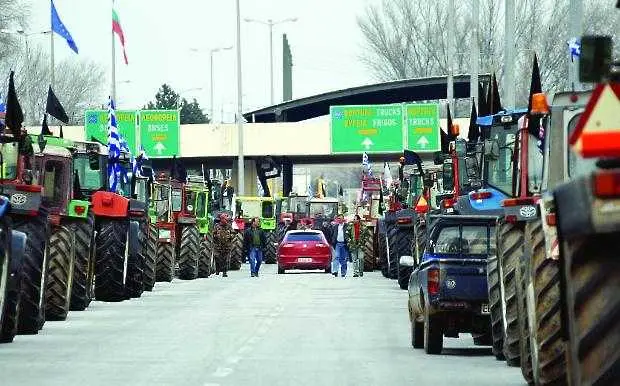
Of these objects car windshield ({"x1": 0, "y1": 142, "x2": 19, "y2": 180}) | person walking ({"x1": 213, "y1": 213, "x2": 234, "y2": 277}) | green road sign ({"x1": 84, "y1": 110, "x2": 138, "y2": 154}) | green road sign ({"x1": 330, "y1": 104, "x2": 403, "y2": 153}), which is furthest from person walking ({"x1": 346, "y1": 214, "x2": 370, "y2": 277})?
car windshield ({"x1": 0, "y1": 142, "x2": 19, "y2": 180})

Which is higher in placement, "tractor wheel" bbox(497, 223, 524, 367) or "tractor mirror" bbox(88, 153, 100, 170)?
"tractor mirror" bbox(88, 153, 100, 170)

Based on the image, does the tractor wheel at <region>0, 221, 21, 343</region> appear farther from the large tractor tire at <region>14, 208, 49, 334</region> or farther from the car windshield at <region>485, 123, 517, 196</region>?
the car windshield at <region>485, 123, 517, 196</region>

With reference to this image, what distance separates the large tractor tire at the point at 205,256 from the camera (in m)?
54.6

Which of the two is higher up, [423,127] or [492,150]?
[423,127]

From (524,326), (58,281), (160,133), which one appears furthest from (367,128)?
(524,326)

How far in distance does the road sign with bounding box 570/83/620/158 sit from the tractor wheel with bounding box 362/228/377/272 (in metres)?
50.1

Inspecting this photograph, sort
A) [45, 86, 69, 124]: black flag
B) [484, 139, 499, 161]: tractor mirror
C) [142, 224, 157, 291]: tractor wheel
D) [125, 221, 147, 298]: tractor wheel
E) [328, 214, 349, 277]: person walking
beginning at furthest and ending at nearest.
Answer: [328, 214, 349, 277]: person walking → [142, 224, 157, 291]: tractor wheel → [45, 86, 69, 124]: black flag → [125, 221, 147, 298]: tractor wheel → [484, 139, 499, 161]: tractor mirror

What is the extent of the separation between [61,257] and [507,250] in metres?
11.6

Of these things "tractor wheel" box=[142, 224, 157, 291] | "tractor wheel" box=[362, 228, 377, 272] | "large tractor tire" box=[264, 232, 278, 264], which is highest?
"tractor wheel" box=[142, 224, 157, 291]

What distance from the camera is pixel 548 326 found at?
46.1ft

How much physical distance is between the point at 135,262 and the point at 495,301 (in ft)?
60.8

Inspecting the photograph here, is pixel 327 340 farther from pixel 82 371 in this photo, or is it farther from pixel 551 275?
pixel 551 275

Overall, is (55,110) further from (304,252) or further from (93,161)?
(304,252)

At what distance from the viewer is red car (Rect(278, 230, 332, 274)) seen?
198 feet
